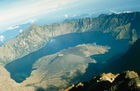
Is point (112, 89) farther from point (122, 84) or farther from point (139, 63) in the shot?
point (139, 63)

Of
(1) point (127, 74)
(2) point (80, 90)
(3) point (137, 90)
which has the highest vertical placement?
(3) point (137, 90)

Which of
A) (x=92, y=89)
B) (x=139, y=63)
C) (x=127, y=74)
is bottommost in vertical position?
(x=139, y=63)

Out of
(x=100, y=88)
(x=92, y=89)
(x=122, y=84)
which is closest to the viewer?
(x=122, y=84)

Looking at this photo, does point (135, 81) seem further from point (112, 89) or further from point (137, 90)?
point (112, 89)

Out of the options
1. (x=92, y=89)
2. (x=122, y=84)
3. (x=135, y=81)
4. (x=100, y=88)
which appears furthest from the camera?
(x=92, y=89)

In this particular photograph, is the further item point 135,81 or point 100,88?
point 100,88

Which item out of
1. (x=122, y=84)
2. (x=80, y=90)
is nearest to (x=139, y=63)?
(x=80, y=90)

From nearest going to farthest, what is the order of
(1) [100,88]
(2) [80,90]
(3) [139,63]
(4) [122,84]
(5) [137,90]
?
(5) [137,90] < (4) [122,84] < (1) [100,88] < (2) [80,90] < (3) [139,63]

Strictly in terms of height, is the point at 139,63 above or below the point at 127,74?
below

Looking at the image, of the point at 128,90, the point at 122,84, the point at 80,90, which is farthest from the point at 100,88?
the point at 80,90
